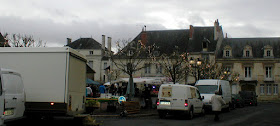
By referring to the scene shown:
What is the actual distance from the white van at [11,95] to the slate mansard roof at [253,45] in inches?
2024

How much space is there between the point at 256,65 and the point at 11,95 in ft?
172

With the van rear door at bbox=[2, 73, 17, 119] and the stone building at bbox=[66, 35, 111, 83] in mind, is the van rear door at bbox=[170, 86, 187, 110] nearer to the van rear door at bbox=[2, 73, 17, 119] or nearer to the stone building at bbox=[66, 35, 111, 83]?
the van rear door at bbox=[2, 73, 17, 119]

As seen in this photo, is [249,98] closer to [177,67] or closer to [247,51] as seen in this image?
[177,67]

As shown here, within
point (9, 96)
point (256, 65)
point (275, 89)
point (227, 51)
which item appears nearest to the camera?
point (9, 96)

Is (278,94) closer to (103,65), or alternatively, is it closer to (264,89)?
(264,89)

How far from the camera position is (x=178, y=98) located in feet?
58.4

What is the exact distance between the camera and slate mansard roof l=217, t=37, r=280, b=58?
189ft

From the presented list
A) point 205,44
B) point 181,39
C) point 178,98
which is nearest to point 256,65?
point 205,44

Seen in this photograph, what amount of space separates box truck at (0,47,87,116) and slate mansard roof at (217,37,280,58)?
5033 cm

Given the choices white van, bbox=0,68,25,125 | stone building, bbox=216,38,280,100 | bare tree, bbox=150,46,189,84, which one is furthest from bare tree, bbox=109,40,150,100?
stone building, bbox=216,38,280,100

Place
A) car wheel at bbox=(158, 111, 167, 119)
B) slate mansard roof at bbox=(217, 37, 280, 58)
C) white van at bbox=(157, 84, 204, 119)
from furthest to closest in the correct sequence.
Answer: slate mansard roof at bbox=(217, 37, 280, 58)
car wheel at bbox=(158, 111, 167, 119)
white van at bbox=(157, 84, 204, 119)

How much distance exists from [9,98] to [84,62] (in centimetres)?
436

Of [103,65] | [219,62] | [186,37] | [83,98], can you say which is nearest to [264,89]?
[219,62]

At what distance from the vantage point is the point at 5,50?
1160 centimetres
